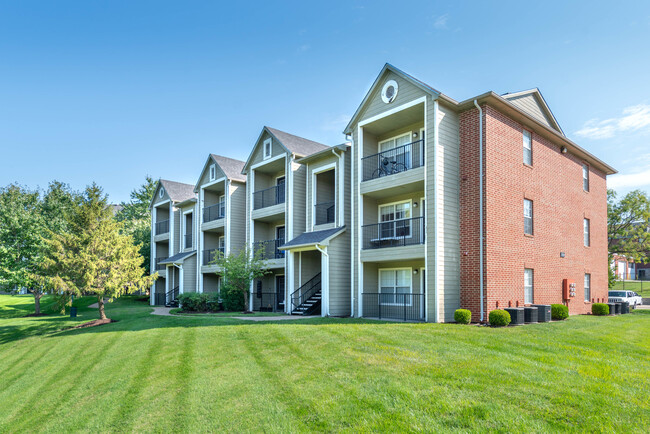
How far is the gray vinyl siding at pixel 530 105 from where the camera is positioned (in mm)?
17516

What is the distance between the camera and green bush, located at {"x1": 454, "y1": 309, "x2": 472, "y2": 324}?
1344cm

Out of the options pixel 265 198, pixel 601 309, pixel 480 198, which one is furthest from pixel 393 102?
pixel 601 309

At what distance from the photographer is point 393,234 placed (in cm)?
1781

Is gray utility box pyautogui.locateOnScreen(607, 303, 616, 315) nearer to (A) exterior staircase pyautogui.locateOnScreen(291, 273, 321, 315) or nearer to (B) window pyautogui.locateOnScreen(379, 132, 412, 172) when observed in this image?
(B) window pyautogui.locateOnScreen(379, 132, 412, 172)

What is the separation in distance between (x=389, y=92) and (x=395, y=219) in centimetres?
501

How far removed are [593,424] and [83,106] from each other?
2275cm

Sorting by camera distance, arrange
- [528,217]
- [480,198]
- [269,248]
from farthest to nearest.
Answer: [269,248] < [528,217] < [480,198]

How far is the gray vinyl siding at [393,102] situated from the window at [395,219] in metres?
3.82

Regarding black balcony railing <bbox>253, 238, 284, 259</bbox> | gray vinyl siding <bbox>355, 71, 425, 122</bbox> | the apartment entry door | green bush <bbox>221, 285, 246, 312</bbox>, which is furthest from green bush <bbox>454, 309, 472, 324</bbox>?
green bush <bbox>221, 285, 246, 312</bbox>

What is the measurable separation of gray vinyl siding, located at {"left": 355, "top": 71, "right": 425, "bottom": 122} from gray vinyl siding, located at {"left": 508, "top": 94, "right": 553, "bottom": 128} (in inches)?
168

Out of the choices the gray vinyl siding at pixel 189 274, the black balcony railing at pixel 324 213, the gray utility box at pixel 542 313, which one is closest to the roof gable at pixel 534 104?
the gray utility box at pixel 542 313

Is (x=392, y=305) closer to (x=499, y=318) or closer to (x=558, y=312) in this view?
(x=499, y=318)

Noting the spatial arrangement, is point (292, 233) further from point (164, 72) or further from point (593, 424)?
point (593, 424)

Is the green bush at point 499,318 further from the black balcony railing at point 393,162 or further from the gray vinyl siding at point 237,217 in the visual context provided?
the gray vinyl siding at point 237,217
